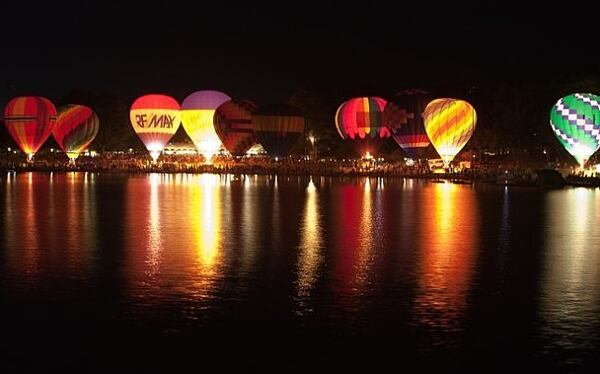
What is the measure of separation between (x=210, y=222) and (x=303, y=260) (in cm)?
763

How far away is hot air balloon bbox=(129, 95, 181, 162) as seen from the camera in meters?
77.9

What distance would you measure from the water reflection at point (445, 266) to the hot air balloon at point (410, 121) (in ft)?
96.6

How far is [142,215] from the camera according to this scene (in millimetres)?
27688

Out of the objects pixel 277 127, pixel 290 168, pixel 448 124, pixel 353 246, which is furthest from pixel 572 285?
pixel 277 127

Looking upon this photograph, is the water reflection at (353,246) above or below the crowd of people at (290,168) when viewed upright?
below

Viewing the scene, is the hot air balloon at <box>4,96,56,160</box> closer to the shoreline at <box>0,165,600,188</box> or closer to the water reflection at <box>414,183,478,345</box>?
the shoreline at <box>0,165,600,188</box>

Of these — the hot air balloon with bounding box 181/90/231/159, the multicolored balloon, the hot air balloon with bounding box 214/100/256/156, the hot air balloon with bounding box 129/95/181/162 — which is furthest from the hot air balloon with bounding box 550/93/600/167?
the hot air balloon with bounding box 129/95/181/162

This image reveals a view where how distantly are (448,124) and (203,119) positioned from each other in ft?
84.8

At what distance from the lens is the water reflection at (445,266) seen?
13.3m

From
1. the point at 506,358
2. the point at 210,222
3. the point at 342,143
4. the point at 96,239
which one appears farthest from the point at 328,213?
the point at 342,143

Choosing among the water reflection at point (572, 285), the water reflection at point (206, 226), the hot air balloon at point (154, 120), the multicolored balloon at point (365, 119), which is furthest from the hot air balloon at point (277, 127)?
the water reflection at point (572, 285)

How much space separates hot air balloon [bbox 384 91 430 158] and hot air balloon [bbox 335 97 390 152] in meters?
6.03

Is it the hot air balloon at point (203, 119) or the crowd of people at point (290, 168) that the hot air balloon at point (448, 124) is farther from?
the hot air balloon at point (203, 119)

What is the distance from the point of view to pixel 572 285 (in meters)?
16.0
